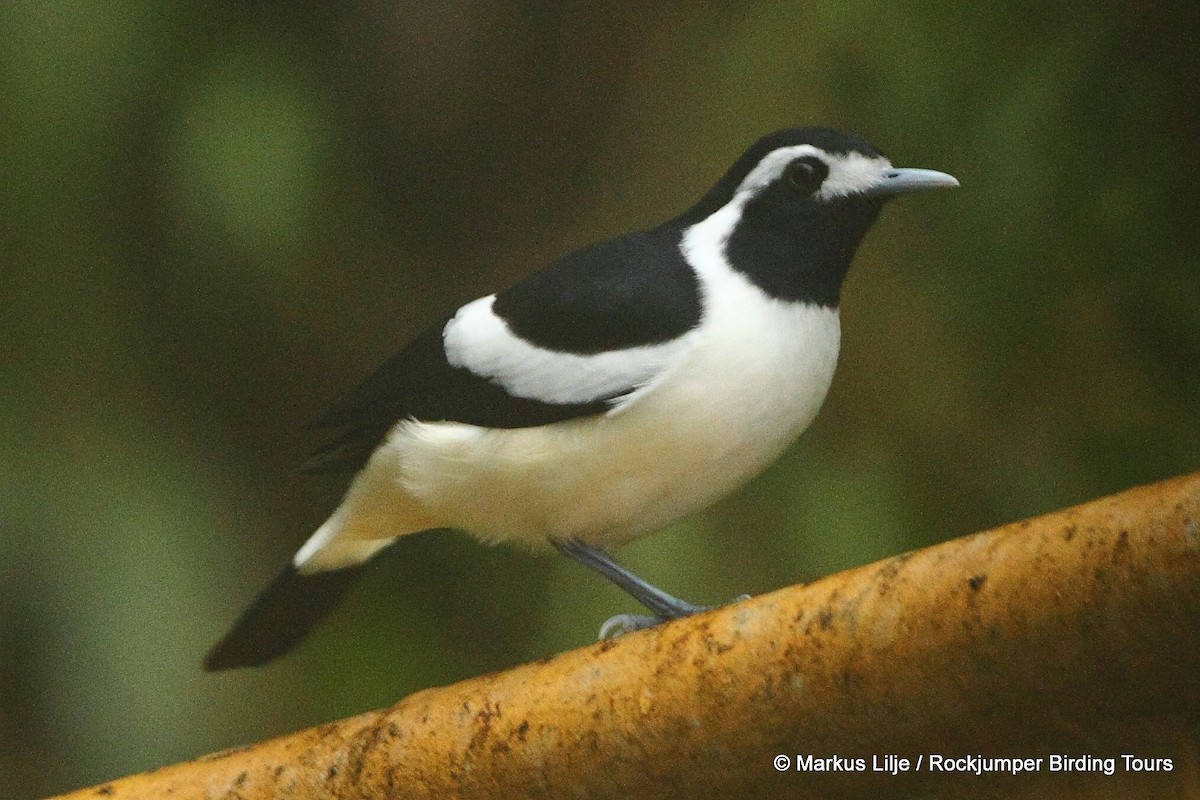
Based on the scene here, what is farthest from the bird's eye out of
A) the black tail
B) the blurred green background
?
the black tail

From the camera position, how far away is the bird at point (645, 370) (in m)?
1.46

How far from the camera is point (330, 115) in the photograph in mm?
2512

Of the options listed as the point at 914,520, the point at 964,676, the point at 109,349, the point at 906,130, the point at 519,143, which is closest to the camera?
the point at 964,676

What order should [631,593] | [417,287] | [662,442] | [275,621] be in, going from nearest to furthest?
[662,442] → [631,593] → [275,621] → [417,287]

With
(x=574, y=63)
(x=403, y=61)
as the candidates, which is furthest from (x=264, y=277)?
(x=574, y=63)

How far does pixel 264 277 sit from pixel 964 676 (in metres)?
1.74

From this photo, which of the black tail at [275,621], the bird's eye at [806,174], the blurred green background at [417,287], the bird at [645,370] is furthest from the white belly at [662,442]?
the blurred green background at [417,287]

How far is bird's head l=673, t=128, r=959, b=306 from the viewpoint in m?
1.50

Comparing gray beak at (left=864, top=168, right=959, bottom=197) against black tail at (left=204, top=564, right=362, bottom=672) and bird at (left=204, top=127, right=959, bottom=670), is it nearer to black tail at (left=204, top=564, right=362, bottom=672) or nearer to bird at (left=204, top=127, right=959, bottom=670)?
bird at (left=204, top=127, right=959, bottom=670)

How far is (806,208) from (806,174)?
36mm

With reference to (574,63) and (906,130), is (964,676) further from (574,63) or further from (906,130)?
(574,63)

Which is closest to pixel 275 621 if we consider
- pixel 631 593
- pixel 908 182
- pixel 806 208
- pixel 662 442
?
pixel 631 593

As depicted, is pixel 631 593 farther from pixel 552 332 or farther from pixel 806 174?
pixel 806 174

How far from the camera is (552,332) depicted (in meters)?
1.53
